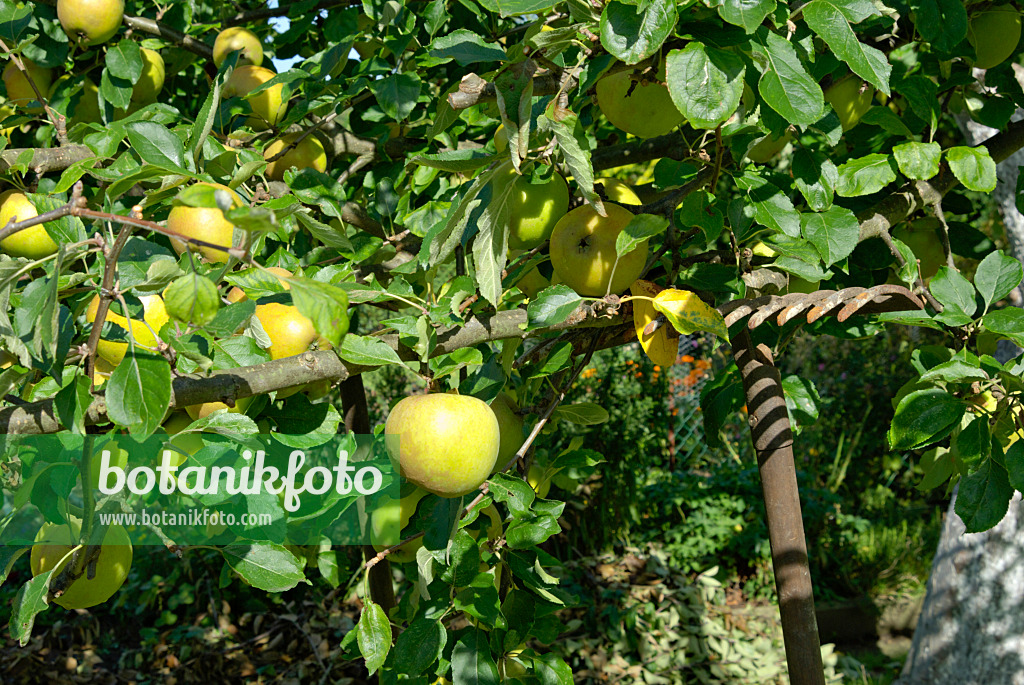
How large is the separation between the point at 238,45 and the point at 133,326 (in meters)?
0.95

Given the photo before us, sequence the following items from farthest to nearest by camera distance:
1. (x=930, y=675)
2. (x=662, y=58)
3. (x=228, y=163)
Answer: (x=930, y=675)
(x=228, y=163)
(x=662, y=58)

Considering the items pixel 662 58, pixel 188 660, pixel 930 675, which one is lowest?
pixel 188 660

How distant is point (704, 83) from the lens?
69cm

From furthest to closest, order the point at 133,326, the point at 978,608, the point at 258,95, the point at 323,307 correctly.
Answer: the point at 978,608 → the point at 258,95 → the point at 133,326 → the point at 323,307

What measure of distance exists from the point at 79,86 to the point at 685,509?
3.55m

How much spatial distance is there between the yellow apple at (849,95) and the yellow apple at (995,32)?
0.48ft

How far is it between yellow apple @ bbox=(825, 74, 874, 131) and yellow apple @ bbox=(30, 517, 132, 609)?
3.87 ft

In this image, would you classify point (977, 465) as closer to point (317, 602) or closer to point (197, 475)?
point (197, 475)

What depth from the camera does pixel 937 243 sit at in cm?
141

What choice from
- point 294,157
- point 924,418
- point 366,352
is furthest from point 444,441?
point 294,157

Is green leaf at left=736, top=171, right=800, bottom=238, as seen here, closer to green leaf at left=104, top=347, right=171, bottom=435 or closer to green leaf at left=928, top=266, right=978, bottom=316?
green leaf at left=928, top=266, right=978, bottom=316

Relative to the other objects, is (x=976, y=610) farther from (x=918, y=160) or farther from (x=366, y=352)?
(x=366, y=352)

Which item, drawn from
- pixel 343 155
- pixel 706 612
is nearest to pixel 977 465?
pixel 343 155

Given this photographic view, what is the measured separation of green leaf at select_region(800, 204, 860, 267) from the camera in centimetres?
102
